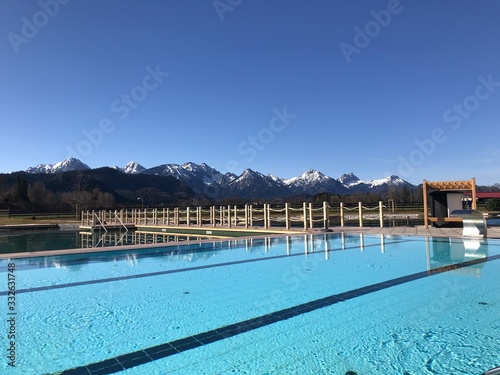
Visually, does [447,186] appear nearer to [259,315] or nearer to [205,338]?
[259,315]

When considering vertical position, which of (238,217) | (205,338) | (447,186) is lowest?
(205,338)

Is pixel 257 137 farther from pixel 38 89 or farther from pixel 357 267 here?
pixel 357 267

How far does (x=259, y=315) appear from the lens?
10.8 ft

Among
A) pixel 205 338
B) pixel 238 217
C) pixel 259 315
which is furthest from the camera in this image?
pixel 238 217

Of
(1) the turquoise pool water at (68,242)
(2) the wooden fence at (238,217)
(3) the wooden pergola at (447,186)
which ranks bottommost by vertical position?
(1) the turquoise pool water at (68,242)

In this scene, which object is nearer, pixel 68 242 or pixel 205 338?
pixel 205 338

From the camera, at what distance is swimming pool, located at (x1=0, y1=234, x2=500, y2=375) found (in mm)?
2326

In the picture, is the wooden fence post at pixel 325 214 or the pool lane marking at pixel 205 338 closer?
the pool lane marking at pixel 205 338

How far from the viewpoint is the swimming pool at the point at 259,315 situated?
2.33 meters

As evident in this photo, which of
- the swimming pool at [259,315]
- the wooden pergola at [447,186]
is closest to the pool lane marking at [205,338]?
the swimming pool at [259,315]

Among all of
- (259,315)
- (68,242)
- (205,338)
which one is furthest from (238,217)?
(205,338)

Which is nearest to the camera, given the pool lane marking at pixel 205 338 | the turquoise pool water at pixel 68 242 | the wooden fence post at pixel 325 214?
the pool lane marking at pixel 205 338

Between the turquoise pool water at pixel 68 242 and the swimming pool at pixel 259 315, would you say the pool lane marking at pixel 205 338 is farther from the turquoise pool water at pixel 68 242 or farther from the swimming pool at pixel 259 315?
the turquoise pool water at pixel 68 242

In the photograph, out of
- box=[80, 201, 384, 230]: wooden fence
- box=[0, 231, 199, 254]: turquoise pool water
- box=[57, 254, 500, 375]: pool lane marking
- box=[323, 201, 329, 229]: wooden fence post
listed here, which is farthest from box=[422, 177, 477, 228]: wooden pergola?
box=[0, 231, 199, 254]: turquoise pool water
